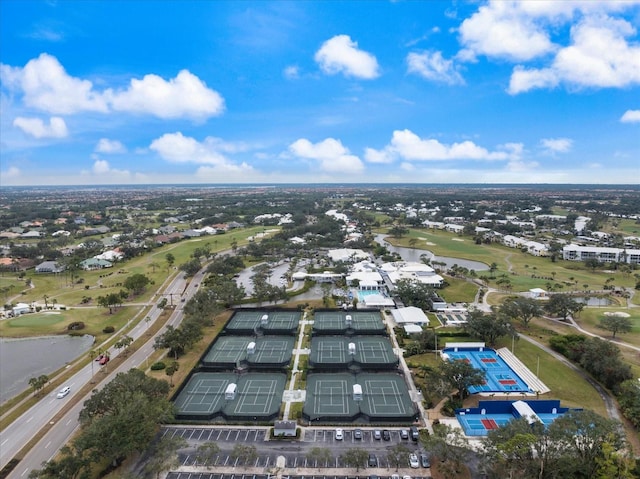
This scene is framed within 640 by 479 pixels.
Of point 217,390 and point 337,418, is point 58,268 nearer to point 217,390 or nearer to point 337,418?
point 217,390

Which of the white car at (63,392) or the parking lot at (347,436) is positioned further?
the white car at (63,392)

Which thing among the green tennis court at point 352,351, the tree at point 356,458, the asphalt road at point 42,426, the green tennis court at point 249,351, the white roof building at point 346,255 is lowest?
the asphalt road at point 42,426

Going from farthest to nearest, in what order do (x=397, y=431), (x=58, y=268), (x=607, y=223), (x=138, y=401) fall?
(x=607, y=223) < (x=58, y=268) < (x=397, y=431) < (x=138, y=401)

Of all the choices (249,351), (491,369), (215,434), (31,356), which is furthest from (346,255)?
(215,434)

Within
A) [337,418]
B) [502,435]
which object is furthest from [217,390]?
[502,435]

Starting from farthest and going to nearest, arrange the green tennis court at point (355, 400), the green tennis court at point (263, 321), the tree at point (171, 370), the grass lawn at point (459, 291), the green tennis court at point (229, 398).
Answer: the grass lawn at point (459, 291)
the green tennis court at point (263, 321)
the tree at point (171, 370)
the green tennis court at point (229, 398)
the green tennis court at point (355, 400)

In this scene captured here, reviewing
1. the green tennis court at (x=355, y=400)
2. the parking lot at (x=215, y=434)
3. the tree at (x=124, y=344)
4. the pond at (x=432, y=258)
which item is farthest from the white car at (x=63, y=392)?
the pond at (x=432, y=258)

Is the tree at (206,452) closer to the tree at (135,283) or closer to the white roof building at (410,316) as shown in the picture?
the white roof building at (410,316)

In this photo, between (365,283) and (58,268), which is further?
(58,268)
